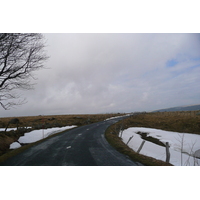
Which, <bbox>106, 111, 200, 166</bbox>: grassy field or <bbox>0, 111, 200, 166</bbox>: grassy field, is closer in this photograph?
<bbox>106, 111, 200, 166</bbox>: grassy field

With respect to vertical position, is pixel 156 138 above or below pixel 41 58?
below

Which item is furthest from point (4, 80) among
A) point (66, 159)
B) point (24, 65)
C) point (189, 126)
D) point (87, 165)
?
point (189, 126)

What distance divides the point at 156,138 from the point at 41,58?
21.2 meters

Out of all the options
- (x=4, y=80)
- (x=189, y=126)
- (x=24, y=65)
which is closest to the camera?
(x=4, y=80)

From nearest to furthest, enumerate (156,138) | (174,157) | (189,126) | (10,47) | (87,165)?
(87,165) < (10,47) < (174,157) < (156,138) < (189,126)

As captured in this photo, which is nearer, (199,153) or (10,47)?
(10,47)

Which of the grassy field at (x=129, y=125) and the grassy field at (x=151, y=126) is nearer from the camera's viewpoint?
the grassy field at (x=151, y=126)

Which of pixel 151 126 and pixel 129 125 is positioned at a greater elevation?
pixel 129 125

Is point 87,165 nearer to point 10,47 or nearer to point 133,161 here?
point 133,161

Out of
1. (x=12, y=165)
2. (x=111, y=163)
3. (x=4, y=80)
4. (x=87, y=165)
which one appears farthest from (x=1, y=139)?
(x=111, y=163)

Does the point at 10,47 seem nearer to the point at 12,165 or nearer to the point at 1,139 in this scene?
the point at 12,165

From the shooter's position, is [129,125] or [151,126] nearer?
[151,126]

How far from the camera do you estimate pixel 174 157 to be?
15.4 metres

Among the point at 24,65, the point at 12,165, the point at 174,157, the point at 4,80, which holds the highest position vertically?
the point at 24,65
